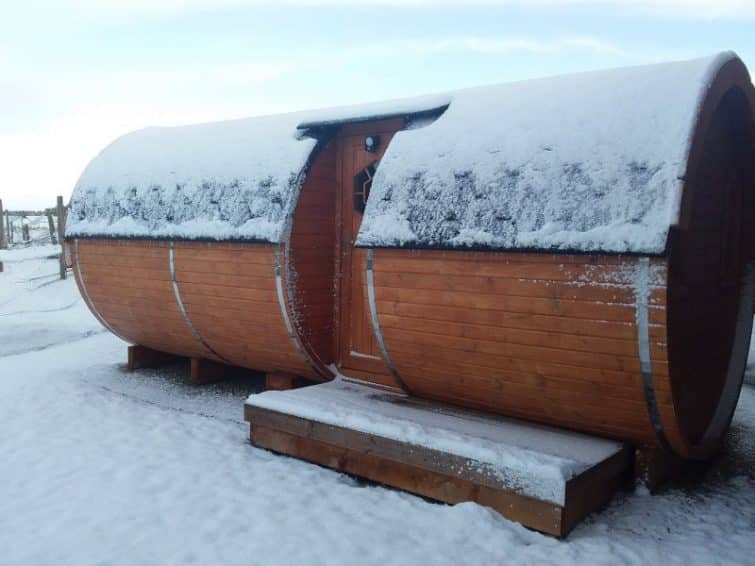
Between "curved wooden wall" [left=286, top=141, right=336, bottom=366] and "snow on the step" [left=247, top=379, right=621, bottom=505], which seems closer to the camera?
"snow on the step" [left=247, top=379, right=621, bottom=505]

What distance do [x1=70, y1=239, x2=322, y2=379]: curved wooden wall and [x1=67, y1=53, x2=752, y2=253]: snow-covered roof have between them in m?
0.26

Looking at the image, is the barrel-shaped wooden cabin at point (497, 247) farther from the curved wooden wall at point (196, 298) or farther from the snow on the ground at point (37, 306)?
the snow on the ground at point (37, 306)

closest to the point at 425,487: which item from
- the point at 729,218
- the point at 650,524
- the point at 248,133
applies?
the point at 650,524

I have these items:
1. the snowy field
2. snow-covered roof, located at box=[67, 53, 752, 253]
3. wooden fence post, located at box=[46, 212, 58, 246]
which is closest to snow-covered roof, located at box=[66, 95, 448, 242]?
snow-covered roof, located at box=[67, 53, 752, 253]

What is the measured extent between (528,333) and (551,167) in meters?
1.15

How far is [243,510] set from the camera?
4.54 metres

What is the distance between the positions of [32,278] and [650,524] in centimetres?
1704

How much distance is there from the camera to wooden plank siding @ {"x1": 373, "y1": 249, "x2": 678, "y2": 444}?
4227mm

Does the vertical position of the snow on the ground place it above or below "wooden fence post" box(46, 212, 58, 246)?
below

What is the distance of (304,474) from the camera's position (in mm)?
5234

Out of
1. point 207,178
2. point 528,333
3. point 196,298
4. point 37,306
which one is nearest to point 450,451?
point 528,333

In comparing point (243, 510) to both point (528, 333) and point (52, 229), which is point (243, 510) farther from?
point (52, 229)

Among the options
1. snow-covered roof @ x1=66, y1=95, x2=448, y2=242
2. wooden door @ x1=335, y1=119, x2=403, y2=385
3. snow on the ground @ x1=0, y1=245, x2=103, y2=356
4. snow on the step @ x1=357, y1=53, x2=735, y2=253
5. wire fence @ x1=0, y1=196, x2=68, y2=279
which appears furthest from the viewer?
wire fence @ x1=0, y1=196, x2=68, y2=279

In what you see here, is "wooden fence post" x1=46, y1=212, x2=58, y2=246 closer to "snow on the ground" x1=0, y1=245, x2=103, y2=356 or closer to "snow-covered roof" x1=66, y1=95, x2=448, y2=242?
"snow on the ground" x1=0, y1=245, x2=103, y2=356
